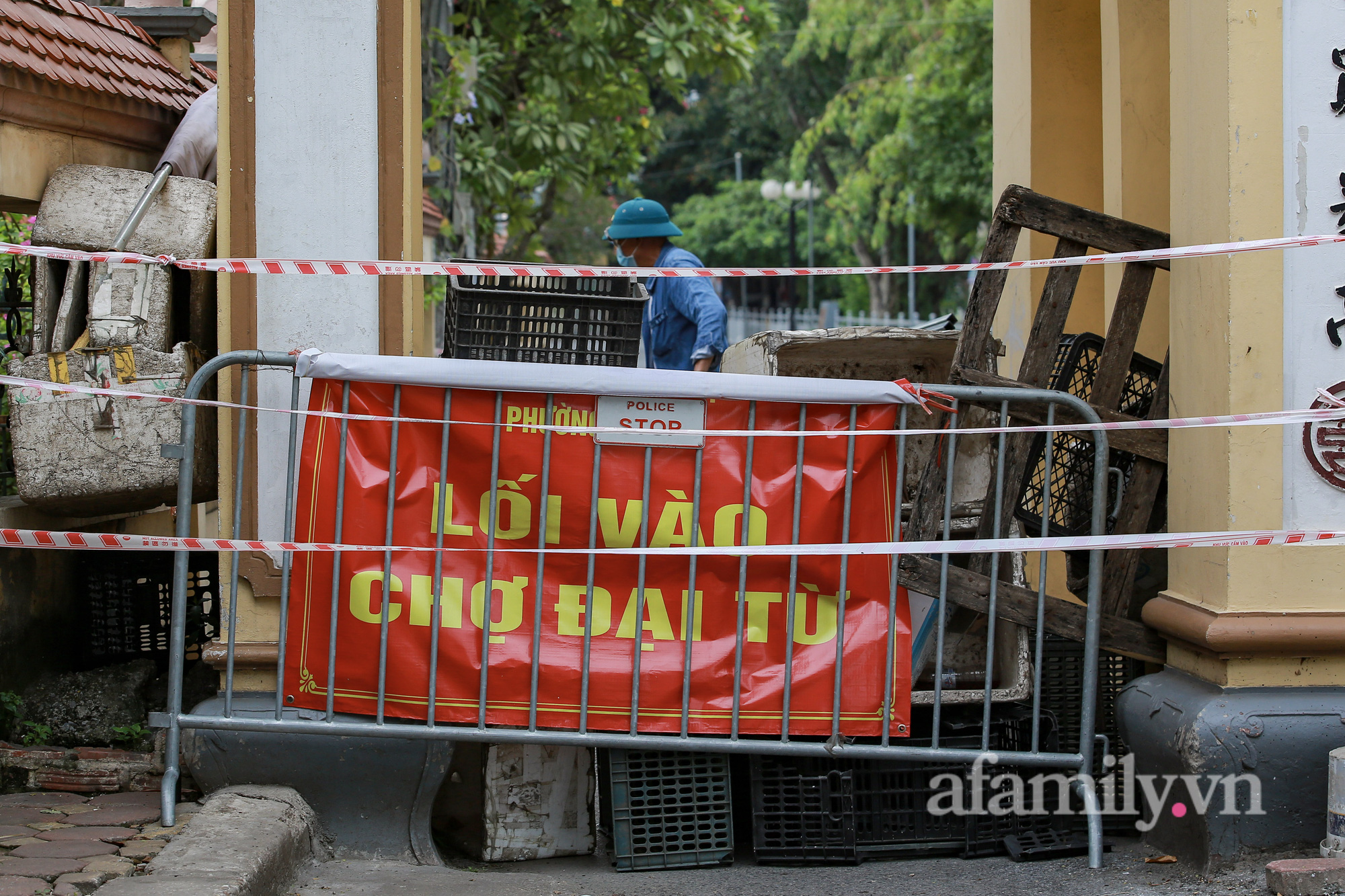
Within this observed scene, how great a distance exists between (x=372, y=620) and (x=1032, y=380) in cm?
230

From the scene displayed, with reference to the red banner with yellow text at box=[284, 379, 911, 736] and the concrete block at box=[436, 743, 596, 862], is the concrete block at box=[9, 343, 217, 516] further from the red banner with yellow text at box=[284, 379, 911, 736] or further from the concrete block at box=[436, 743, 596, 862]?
the concrete block at box=[436, 743, 596, 862]

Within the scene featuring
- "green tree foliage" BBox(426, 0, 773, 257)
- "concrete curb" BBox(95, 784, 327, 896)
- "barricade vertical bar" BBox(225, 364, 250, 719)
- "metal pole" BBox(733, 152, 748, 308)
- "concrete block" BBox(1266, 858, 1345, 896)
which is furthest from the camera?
"metal pole" BBox(733, 152, 748, 308)

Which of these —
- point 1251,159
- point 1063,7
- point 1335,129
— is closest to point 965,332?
point 1251,159

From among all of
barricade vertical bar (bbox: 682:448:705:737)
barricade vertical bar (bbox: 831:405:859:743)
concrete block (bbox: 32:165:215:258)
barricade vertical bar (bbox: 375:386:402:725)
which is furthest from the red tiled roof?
barricade vertical bar (bbox: 831:405:859:743)

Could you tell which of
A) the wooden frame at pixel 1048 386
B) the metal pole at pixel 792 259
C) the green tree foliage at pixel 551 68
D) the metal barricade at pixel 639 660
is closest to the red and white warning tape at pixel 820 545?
the metal barricade at pixel 639 660

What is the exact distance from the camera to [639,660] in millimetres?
3697

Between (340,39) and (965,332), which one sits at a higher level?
(340,39)

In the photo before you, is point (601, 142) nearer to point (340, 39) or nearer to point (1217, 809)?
point (340, 39)

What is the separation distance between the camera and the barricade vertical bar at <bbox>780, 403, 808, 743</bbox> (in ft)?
12.1

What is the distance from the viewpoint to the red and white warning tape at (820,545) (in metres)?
3.52

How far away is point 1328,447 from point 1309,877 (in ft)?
4.11

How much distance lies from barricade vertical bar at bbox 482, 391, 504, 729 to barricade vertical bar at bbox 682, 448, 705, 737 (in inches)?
24.1

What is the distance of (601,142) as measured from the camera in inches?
538

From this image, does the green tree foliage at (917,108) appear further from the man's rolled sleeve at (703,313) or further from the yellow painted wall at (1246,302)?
the yellow painted wall at (1246,302)
